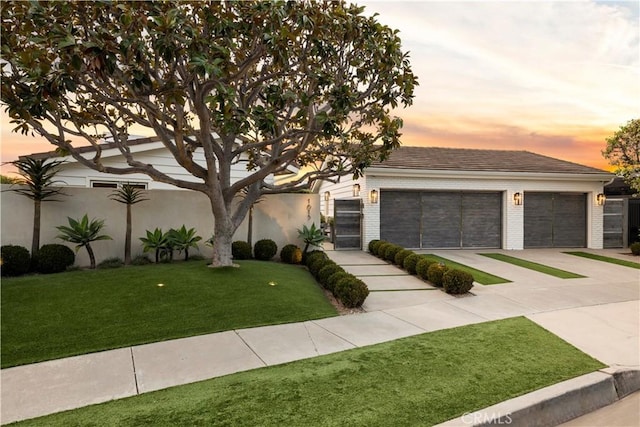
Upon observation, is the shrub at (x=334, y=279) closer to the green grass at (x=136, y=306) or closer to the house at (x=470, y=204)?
the green grass at (x=136, y=306)

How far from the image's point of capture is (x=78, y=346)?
4484mm

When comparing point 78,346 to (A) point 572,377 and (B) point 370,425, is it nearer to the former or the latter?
(B) point 370,425

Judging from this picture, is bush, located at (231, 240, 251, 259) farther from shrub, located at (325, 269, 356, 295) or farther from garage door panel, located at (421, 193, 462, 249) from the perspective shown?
garage door panel, located at (421, 193, 462, 249)

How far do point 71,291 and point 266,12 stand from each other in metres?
5.67

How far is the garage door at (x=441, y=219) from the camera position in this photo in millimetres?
14141

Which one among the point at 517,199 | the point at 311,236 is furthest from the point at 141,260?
the point at 517,199

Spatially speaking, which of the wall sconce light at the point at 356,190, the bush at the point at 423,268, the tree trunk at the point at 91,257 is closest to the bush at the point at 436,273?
the bush at the point at 423,268

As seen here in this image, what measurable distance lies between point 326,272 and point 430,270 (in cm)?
249

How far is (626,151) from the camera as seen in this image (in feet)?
49.6

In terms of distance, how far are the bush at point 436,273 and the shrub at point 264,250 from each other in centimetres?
433

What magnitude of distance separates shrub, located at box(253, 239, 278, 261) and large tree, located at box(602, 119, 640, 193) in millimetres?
14421

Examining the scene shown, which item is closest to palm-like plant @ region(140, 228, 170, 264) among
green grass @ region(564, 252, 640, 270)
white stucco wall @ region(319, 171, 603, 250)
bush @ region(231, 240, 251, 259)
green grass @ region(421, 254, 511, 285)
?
bush @ region(231, 240, 251, 259)

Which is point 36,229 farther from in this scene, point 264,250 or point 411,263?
point 411,263

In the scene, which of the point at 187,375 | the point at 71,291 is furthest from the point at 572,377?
the point at 71,291
